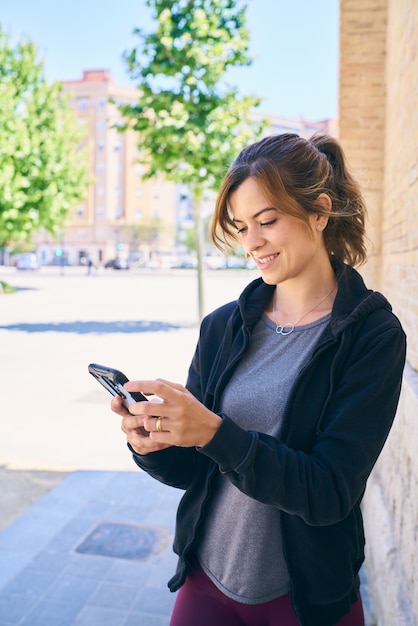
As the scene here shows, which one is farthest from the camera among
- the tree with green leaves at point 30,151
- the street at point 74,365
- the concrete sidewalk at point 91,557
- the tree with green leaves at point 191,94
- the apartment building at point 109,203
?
the apartment building at point 109,203

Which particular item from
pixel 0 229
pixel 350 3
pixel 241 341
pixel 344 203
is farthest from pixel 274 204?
pixel 0 229

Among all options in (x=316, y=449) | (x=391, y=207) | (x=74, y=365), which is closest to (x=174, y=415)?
(x=316, y=449)

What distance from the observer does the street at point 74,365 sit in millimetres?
6176

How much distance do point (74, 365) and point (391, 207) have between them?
25.6 ft

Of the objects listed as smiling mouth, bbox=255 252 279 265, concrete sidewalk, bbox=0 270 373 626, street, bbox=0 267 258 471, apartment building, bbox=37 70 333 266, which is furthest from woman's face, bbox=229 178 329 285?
apartment building, bbox=37 70 333 266

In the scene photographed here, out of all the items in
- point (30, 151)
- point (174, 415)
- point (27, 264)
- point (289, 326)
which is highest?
point (30, 151)

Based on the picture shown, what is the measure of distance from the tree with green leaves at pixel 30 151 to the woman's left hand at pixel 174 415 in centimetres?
2282

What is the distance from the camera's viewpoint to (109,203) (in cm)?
7625

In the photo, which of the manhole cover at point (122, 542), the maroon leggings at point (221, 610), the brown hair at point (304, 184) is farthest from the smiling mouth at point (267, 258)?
the manhole cover at point (122, 542)

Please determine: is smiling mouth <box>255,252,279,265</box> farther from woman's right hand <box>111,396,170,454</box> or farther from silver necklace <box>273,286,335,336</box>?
woman's right hand <box>111,396,170,454</box>

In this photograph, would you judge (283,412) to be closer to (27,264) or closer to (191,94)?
(191,94)

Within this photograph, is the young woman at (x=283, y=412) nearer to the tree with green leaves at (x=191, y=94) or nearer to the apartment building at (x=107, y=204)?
the tree with green leaves at (x=191, y=94)

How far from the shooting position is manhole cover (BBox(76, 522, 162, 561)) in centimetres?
407

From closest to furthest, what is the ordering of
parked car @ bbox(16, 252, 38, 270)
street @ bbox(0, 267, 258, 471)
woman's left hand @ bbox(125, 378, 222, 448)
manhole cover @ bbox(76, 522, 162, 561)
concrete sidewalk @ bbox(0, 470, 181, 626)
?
woman's left hand @ bbox(125, 378, 222, 448) < concrete sidewalk @ bbox(0, 470, 181, 626) < manhole cover @ bbox(76, 522, 162, 561) < street @ bbox(0, 267, 258, 471) < parked car @ bbox(16, 252, 38, 270)
